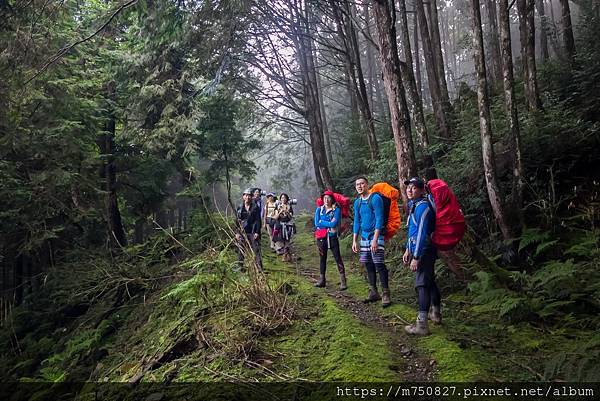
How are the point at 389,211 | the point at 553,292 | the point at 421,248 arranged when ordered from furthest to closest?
the point at 389,211 < the point at 553,292 < the point at 421,248

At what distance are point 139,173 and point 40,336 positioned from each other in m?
7.68

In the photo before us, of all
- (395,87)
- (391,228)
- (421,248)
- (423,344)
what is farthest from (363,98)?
(423,344)

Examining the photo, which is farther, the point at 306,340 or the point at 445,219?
the point at 306,340

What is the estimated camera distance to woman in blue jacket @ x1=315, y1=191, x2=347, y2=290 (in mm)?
7941

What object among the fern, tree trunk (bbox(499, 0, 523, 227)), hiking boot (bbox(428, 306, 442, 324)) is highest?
tree trunk (bbox(499, 0, 523, 227))

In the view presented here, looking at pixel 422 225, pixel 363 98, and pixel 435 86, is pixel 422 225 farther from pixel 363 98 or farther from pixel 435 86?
pixel 435 86

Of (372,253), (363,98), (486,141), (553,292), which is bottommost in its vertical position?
(553,292)

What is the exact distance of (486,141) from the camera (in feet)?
24.1

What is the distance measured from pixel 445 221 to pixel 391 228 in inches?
49.6

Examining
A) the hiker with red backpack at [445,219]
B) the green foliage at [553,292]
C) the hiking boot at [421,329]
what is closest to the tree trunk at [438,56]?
the green foliage at [553,292]

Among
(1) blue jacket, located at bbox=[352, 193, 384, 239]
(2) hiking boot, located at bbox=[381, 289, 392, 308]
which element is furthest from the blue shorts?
(2) hiking boot, located at bbox=[381, 289, 392, 308]

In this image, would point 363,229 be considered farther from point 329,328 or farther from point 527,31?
point 527,31

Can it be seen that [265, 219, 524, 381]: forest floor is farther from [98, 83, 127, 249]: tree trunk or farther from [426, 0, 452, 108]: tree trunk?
[98, 83, 127, 249]: tree trunk

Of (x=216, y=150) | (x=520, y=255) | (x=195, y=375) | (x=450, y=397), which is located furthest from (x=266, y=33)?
(x=450, y=397)
